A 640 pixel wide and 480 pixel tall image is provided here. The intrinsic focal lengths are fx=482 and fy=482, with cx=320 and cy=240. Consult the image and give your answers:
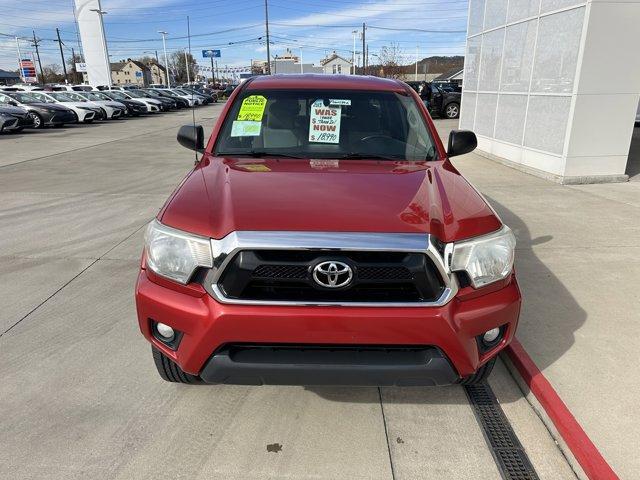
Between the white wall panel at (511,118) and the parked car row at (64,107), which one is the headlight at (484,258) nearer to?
the white wall panel at (511,118)

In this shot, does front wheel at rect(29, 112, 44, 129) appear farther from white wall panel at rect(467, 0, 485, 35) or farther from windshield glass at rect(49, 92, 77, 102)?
white wall panel at rect(467, 0, 485, 35)

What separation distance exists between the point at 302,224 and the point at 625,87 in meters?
7.98

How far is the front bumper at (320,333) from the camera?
82.4 inches

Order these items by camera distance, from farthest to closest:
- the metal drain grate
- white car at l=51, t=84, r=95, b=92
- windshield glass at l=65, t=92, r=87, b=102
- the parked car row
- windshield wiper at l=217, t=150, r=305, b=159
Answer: white car at l=51, t=84, r=95, b=92 → windshield glass at l=65, t=92, r=87, b=102 → the parked car row → windshield wiper at l=217, t=150, r=305, b=159 → the metal drain grate

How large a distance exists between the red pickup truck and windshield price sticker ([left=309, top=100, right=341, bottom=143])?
36.4 inches

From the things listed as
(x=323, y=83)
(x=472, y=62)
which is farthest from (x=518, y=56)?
(x=323, y=83)

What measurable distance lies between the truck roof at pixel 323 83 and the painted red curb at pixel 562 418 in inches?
84.3

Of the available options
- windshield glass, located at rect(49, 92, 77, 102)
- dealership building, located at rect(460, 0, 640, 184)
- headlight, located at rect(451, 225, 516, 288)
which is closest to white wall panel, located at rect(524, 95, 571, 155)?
dealership building, located at rect(460, 0, 640, 184)

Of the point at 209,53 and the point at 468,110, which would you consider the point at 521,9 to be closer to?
the point at 468,110

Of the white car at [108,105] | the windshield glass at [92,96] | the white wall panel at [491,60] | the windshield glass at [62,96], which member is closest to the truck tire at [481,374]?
the white wall panel at [491,60]

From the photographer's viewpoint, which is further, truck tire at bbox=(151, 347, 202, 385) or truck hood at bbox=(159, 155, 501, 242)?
truck tire at bbox=(151, 347, 202, 385)

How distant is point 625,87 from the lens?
7855mm

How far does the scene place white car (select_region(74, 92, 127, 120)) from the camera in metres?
24.2

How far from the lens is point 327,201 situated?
239 cm
